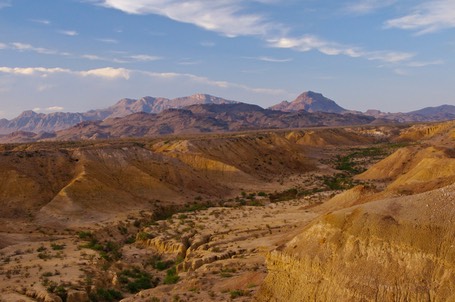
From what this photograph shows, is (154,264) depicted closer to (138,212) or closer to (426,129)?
(138,212)

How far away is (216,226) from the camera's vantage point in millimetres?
29109

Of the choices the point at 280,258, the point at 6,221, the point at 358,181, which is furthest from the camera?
the point at 358,181

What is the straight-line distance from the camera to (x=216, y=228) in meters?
28.4

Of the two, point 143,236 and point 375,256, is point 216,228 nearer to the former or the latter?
point 143,236

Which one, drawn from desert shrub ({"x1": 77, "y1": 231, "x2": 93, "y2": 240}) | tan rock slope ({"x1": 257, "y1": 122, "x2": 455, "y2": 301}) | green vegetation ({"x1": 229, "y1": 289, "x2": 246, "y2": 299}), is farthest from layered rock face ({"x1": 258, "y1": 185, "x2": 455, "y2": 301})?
desert shrub ({"x1": 77, "y1": 231, "x2": 93, "y2": 240})

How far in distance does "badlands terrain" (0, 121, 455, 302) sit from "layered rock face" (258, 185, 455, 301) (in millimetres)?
29

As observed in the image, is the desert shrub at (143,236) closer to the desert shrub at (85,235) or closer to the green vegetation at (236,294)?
the desert shrub at (85,235)

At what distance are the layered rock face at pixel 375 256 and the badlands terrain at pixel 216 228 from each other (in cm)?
3

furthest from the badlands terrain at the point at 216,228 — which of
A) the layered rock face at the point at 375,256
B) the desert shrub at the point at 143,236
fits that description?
the desert shrub at the point at 143,236

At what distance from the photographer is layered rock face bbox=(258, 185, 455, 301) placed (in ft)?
36.8

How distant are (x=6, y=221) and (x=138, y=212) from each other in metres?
9.64

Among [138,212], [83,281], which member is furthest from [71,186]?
[83,281]

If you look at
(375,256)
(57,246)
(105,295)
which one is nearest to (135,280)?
(105,295)

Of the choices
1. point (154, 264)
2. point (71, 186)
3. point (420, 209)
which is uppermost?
point (420, 209)
